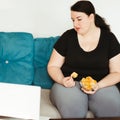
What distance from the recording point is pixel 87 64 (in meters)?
1.97

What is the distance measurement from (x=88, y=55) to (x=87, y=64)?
0.06 meters

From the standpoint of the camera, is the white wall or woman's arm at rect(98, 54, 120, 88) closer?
woman's arm at rect(98, 54, 120, 88)

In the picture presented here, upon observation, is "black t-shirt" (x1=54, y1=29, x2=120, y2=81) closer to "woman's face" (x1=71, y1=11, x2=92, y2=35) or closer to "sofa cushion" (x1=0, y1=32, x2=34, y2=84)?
"woman's face" (x1=71, y1=11, x2=92, y2=35)

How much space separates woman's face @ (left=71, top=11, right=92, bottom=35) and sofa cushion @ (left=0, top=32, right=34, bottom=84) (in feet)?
1.65

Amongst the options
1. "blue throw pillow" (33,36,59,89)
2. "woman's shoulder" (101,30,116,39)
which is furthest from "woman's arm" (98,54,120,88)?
"blue throw pillow" (33,36,59,89)

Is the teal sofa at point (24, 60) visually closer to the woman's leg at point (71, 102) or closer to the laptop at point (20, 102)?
the woman's leg at point (71, 102)

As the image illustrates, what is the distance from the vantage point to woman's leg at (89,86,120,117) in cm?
178

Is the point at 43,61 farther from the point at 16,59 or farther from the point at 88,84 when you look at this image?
the point at 88,84

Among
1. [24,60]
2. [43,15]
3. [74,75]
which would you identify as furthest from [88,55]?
[43,15]

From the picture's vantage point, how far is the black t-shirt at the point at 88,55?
196cm

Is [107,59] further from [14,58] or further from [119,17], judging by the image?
[14,58]

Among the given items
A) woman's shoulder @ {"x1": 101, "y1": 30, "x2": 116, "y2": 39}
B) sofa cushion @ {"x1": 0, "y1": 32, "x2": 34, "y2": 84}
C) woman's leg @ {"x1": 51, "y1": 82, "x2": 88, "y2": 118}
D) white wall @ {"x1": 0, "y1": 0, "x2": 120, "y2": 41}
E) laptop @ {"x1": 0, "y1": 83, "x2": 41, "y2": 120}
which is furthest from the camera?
white wall @ {"x1": 0, "y1": 0, "x2": 120, "y2": 41}

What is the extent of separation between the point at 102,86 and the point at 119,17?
0.76 m

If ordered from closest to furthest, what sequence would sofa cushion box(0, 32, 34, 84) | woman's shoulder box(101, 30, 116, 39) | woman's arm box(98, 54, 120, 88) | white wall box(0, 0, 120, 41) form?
woman's arm box(98, 54, 120, 88)
woman's shoulder box(101, 30, 116, 39)
sofa cushion box(0, 32, 34, 84)
white wall box(0, 0, 120, 41)
